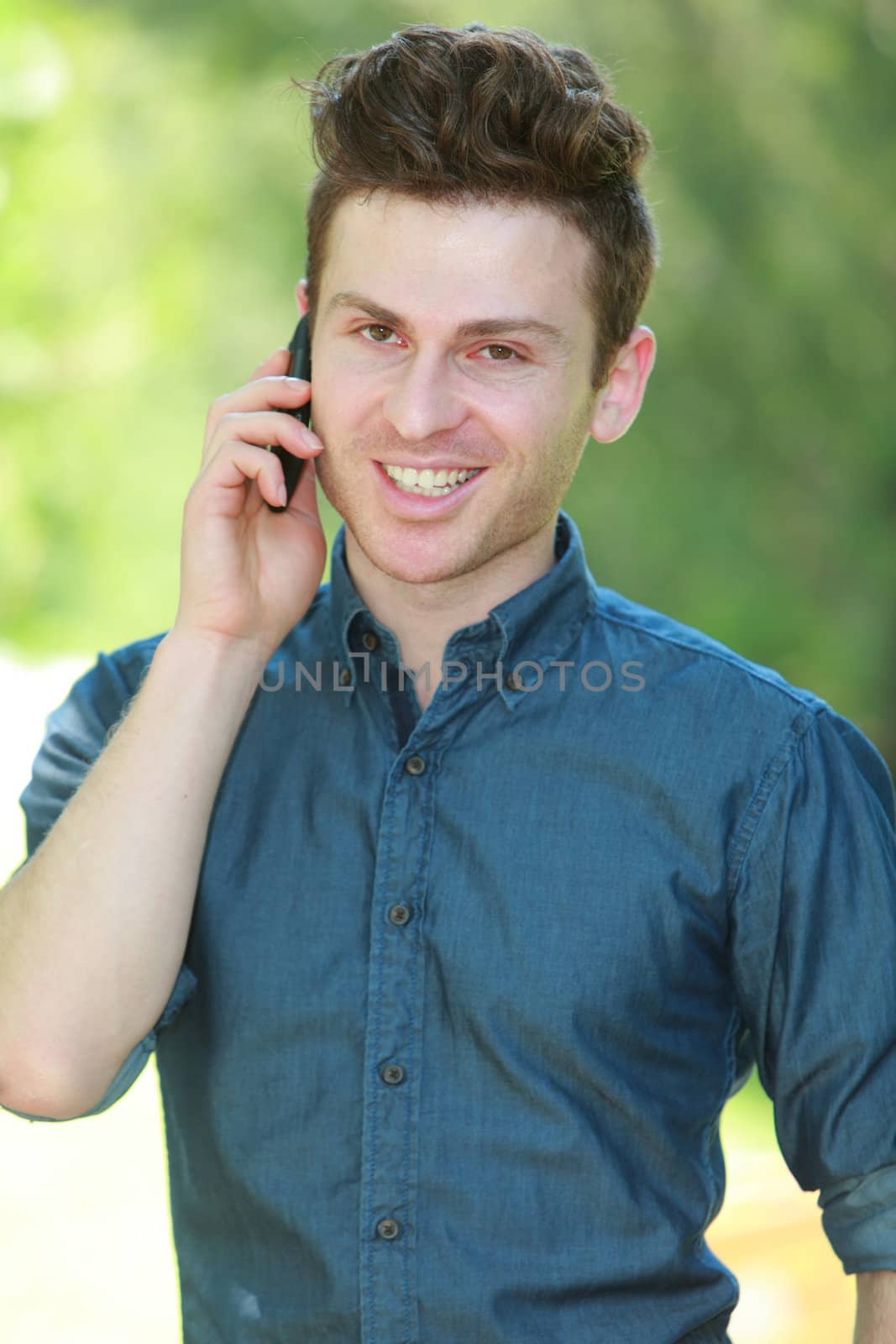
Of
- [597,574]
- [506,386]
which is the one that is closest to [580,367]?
[506,386]

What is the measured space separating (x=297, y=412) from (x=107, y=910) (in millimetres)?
560

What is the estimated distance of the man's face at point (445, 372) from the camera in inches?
52.8

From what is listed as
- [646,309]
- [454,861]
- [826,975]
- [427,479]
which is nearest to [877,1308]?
[826,975]

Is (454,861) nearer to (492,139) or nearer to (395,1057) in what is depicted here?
(395,1057)

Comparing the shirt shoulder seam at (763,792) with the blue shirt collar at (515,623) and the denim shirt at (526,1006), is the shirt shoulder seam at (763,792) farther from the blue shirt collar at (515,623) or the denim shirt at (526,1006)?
the blue shirt collar at (515,623)

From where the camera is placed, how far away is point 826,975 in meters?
1.26

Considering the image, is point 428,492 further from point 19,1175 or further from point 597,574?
point 597,574

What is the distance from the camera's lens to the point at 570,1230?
1.25 m

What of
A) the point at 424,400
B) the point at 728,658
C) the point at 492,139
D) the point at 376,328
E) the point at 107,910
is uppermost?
the point at 492,139

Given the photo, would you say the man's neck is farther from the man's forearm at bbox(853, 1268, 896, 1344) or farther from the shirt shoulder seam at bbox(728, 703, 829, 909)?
the man's forearm at bbox(853, 1268, 896, 1344)

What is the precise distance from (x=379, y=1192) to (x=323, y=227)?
96cm

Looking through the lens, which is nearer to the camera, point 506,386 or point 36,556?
point 506,386

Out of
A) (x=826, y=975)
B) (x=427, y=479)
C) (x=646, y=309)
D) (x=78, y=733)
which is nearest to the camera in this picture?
(x=826, y=975)

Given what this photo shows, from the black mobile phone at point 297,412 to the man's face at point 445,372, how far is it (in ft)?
0.17
